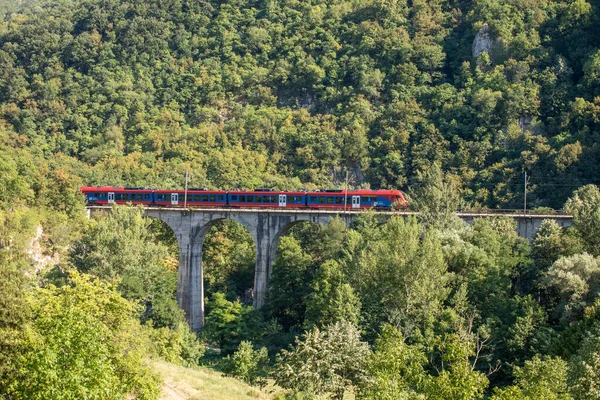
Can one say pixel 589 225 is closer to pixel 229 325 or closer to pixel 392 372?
pixel 392 372

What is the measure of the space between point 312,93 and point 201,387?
68.1 m

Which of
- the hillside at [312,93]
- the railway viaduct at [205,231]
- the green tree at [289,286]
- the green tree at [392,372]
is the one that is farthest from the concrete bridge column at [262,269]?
the green tree at [392,372]

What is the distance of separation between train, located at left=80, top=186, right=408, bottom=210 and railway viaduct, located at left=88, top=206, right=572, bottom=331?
1.26 meters

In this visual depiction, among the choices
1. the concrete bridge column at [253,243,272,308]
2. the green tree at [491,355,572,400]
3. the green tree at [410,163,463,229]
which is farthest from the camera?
the concrete bridge column at [253,243,272,308]

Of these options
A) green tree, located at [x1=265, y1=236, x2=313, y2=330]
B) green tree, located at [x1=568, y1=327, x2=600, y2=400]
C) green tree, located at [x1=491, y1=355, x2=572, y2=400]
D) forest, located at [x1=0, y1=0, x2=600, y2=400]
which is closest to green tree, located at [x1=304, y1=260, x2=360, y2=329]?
forest, located at [x1=0, y1=0, x2=600, y2=400]

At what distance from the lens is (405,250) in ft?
144

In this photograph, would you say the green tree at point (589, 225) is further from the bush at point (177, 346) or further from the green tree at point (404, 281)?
the bush at point (177, 346)

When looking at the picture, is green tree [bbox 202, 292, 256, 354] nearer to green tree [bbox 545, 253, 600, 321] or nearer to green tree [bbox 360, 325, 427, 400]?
green tree [bbox 545, 253, 600, 321]

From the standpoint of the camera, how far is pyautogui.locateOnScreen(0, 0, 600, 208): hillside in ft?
261

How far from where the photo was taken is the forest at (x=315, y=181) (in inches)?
1125

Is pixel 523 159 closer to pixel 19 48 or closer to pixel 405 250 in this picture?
pixel 405 250

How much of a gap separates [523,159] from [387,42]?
94.9 ft

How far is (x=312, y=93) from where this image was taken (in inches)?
3873

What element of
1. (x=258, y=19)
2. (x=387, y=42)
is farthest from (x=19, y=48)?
(x=387, y=42)
